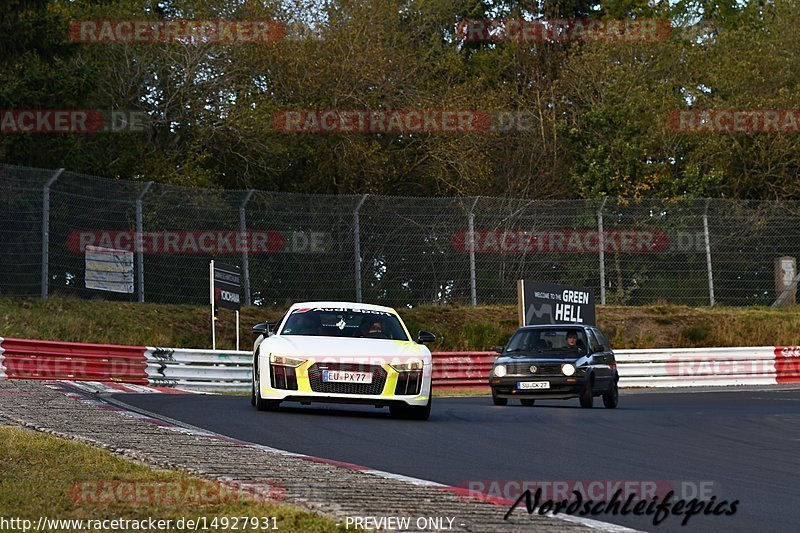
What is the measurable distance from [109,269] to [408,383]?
12874 mm

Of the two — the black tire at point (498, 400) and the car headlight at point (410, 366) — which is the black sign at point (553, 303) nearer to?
the black tire at point (498, 400)

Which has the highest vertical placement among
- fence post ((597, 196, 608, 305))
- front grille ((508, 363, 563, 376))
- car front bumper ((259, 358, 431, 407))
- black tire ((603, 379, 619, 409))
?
fence post ((597, 196, 608, 305))

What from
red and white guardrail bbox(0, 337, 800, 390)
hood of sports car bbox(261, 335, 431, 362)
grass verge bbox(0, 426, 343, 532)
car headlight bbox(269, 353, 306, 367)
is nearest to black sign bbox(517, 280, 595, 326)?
red and white guardrail bbox(0, 337, 800, 390)

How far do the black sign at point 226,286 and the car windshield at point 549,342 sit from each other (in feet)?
23.1

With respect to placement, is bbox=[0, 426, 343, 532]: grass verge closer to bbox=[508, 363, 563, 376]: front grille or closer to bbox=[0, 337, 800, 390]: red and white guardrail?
bbox=[508, 363, 563, 376]: front grille

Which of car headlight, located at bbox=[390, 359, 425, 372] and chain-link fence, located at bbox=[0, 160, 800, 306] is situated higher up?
chain-link fence, located at bbox=[0, 160, 800, 306]

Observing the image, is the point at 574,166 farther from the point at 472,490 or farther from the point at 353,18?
the point at 472,490

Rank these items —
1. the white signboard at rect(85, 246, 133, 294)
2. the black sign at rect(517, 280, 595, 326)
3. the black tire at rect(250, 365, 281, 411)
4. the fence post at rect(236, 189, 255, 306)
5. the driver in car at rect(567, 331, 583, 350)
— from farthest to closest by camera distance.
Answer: the fence post at rect(236, 189, 255, 306) → the black sign at rect(517, 280, 595, 326) → the white signboard at rect(85, 246, 133, 294) → the driver in car at rect(567, 331, 583, 350) → the black tire at rect(250, 365, 281, 411)

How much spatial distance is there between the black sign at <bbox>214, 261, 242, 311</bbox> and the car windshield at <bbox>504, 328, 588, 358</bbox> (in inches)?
277

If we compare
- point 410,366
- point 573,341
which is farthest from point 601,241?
point 410,366

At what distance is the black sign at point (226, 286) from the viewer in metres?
27.4

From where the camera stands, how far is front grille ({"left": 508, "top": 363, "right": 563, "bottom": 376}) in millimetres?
21484

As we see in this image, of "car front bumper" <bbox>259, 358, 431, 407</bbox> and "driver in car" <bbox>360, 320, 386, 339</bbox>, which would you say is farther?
"driver in car" <bbox>360, 320, 386, 339</bbox>

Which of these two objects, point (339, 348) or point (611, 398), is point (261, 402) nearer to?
point (339, 348)
